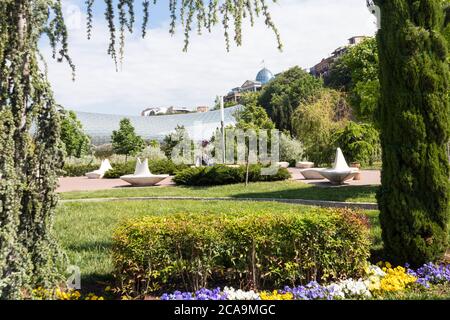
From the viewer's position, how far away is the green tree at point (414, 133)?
203 inches

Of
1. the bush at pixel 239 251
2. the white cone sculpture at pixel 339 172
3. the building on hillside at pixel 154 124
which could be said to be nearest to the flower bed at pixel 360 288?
the bush at pixel 239 251

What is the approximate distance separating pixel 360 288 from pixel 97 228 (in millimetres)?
5272

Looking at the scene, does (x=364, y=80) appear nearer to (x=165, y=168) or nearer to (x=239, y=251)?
(x=165, y=168)

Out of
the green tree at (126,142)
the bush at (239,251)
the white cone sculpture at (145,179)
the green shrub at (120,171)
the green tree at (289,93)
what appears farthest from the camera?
the green tree at (289,93)

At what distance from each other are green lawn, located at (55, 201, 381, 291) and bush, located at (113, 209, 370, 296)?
2.25 feet

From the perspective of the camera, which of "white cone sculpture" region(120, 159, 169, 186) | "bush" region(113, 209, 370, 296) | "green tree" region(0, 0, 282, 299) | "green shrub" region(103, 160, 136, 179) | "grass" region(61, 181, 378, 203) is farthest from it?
"green shrub" region(103, 160, 136, 179)

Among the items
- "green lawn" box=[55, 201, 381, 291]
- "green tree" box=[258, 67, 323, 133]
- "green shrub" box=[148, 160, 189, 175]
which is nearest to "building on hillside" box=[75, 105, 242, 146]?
"green tree" box=[258, 67, 323, 133]

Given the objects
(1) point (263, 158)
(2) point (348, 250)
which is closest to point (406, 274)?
(2) point (348, 250)

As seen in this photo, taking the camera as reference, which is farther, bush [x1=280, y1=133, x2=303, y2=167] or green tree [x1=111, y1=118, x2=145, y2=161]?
green tree [x1=111, y1=118, x2=145, y2=161]

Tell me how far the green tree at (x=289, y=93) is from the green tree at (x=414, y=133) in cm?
5015

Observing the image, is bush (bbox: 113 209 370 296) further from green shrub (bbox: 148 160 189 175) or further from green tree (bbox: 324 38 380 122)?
green shrub (bbox: 148 160 189 175)

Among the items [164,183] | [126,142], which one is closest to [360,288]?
[164,183]

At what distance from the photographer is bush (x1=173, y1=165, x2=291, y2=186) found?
60.0 feet

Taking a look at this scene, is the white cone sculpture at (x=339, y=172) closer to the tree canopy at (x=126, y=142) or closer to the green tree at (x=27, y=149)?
the green tree at (x=27, y=149)
